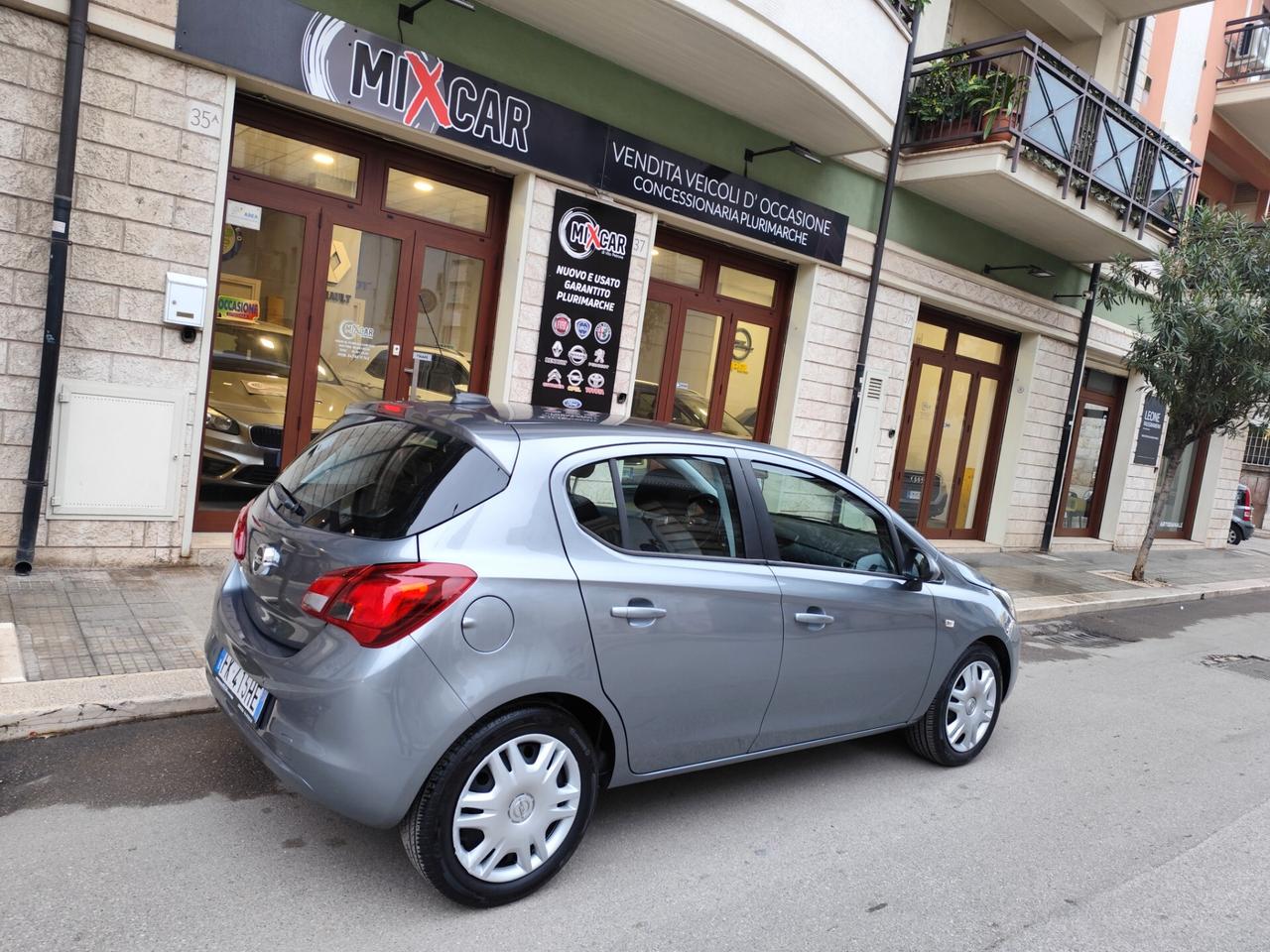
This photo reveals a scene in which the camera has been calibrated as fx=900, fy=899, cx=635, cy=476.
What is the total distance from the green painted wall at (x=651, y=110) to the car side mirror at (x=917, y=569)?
5212 millimetres

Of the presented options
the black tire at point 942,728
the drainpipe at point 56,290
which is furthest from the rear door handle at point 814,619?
the drainpipe at point 56,290

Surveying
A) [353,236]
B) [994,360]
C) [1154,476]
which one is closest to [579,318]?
[353,236]

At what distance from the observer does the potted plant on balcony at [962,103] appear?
32.1ft

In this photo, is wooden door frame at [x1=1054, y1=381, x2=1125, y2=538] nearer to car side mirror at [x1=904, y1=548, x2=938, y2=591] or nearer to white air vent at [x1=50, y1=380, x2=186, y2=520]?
car side mirror at [x1=904, y1=548, x2=938, y2=591]

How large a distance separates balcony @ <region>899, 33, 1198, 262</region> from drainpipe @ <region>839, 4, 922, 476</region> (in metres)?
0.44

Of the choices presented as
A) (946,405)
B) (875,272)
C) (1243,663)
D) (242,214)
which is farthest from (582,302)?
(1243,663)

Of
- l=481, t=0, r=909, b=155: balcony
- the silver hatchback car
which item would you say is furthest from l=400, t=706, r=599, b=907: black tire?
l=481, t=0, r=909, b=155: balcony

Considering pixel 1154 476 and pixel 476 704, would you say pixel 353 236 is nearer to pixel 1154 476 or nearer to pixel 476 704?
pixel 476 704

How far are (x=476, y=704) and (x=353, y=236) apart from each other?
5477 mm

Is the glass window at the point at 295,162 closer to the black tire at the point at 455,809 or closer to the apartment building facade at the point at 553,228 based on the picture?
the apartment building facade at the point at 553,228

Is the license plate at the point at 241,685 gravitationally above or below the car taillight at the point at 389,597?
below

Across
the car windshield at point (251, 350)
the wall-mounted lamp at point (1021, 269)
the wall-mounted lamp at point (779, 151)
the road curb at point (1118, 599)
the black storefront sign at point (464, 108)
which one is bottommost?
the road curb at point (1118, 599)

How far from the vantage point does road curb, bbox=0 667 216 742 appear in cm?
375

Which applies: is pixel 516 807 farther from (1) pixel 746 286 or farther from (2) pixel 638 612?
(1) pixel 746 286
